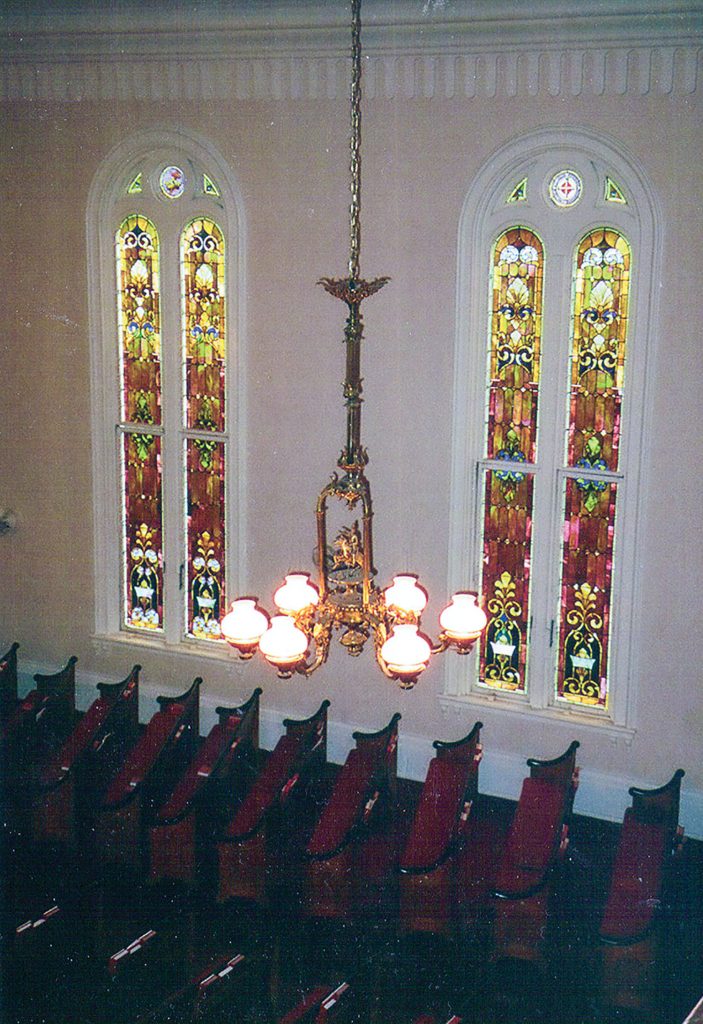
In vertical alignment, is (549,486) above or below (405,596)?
above

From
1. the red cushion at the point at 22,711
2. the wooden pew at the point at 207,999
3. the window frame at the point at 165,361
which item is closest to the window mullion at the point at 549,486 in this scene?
the window frame at the point at 165,361

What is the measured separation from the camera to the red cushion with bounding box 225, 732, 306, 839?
7355 millimetres

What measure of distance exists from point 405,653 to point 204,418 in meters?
4.56

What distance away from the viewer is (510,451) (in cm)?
839

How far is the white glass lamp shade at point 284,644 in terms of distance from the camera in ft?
17.2

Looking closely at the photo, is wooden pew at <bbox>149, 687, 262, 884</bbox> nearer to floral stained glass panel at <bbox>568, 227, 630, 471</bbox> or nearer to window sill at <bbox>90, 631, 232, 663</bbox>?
window sill at <bbox>90, 631, 232, 663</bbox>

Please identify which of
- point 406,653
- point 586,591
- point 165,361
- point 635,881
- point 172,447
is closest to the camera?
point 406,653

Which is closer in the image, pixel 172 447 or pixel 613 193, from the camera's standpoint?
pixel 613 193

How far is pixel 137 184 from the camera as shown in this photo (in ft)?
29.7

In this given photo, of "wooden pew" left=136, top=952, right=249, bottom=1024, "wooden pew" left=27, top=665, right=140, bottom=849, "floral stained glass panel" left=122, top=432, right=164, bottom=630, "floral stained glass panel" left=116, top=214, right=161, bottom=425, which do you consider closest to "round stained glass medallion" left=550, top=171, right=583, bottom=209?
"floral stained glass panel" left=116, top=214, right=161, bottom=425

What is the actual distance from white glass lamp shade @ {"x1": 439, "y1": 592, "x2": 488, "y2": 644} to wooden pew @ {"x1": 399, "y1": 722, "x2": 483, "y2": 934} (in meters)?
2.04

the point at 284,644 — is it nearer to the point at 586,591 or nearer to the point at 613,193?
the point at 586,591

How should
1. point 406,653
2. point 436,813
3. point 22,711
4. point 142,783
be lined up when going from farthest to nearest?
point 22,711 < point 142,783 < point 436,813 < point 406,653

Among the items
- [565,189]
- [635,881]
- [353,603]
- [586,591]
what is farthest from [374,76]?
[635,881]
